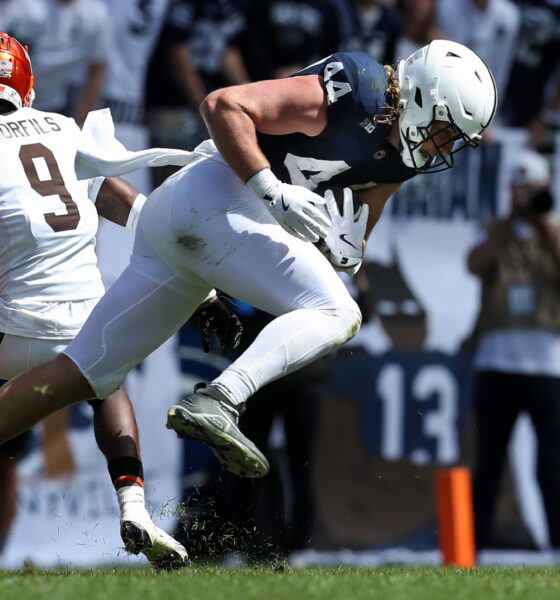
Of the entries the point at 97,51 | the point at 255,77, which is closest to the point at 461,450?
the point at 255,77

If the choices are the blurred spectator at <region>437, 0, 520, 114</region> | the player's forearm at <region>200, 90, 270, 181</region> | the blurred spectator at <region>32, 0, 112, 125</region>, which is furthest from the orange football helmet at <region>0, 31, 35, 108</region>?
the blurred spectator at <region>437, 0, 520, 114</region>

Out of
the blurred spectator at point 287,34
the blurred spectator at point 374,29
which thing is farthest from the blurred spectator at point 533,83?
the blurred spectator at point 287,34

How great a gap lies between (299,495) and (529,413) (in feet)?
4.76

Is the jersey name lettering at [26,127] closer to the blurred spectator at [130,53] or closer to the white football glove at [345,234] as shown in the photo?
the white football glove at [345,234]

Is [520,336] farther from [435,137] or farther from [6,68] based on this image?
[6,68]

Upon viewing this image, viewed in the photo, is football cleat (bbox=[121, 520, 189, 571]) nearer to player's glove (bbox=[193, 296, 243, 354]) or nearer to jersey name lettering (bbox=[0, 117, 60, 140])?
player's glove (bbox=[193, 296, 243, 354])

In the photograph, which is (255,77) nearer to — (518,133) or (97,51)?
(97,51)

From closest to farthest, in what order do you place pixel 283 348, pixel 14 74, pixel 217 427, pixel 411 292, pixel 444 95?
pixel 217 427 → pixel 283 348 → pixel 444 95 → pixel 14 74 → pixel 411 292

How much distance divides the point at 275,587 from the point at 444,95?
1.41m

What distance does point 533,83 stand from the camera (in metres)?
6.71

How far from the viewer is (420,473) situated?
21.4ft

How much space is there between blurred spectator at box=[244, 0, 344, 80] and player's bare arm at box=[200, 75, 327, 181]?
3.04 metres

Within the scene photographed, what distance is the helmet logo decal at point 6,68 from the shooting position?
386 cm

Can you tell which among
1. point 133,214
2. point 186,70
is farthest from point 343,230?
point 186,70
